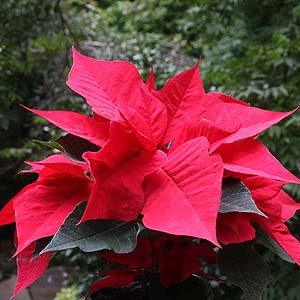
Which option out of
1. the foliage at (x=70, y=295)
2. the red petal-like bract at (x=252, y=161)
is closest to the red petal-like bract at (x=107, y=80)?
the red petal-like bract at (x=252, y=161)

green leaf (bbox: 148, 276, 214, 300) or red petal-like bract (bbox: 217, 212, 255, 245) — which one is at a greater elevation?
red petal-like bract (bbox: 217, 212, 255, 245)

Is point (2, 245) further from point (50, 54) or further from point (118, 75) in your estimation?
point (118, 75)

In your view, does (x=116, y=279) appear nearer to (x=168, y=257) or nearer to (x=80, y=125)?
(x=168, y=257)

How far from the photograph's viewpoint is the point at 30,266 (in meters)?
0.47

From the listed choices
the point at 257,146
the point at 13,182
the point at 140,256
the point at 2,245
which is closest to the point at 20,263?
the point at 140,256

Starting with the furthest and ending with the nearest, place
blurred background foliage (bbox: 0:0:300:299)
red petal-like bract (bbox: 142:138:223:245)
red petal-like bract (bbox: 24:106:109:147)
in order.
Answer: blurred background foliage (bbox: 0:0:300:299), red petal-like bract (bbox: 24:106:109:147), red petal-like bract (bbox: 142:138:223:245)

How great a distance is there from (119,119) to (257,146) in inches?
5.3

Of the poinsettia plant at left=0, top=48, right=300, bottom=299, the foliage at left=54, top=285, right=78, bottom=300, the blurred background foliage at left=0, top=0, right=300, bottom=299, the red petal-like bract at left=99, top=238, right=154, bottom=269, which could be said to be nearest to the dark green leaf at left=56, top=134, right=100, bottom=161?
the poinsettia plant at left=0, top=48, right=300, bottom=299

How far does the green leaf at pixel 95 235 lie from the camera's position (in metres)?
0.41

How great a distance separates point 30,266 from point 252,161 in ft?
0.76

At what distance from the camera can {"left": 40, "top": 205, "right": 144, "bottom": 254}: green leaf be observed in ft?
1.36

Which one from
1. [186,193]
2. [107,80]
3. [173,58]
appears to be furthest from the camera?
[173,58]

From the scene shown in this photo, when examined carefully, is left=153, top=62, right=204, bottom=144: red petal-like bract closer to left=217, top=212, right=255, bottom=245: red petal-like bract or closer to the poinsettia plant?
the poinsettia plant

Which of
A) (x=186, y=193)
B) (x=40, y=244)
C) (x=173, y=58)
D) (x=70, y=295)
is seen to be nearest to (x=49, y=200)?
(x=40, y=244)
